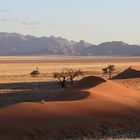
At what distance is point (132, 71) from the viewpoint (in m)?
58.5

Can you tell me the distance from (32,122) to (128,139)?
16.7 ft

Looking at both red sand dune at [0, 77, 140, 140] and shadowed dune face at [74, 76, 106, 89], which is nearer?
red sand dune at [0, 77, 140, 140]

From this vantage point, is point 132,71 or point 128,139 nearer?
point 128,139

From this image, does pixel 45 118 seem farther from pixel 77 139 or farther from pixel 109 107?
pixel 109 107

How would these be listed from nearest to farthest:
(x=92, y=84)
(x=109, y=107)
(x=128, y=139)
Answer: (x=128, y=139) → (x=109, y=107) → (x=92, y=84)

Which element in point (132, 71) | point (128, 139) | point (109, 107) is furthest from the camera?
point (132, 71)

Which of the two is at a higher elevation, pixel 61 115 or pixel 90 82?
pixel 90 82

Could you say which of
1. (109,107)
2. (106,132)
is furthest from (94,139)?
(109,107)

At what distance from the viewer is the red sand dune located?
69.6ft

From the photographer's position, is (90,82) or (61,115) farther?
(90,82)

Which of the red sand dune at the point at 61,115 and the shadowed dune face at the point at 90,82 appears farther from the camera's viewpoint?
the shadowed dune face at the point at 90,82

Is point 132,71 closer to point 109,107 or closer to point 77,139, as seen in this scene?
point 109,107

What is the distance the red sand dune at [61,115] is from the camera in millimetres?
21203

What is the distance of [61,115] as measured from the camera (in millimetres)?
23984
